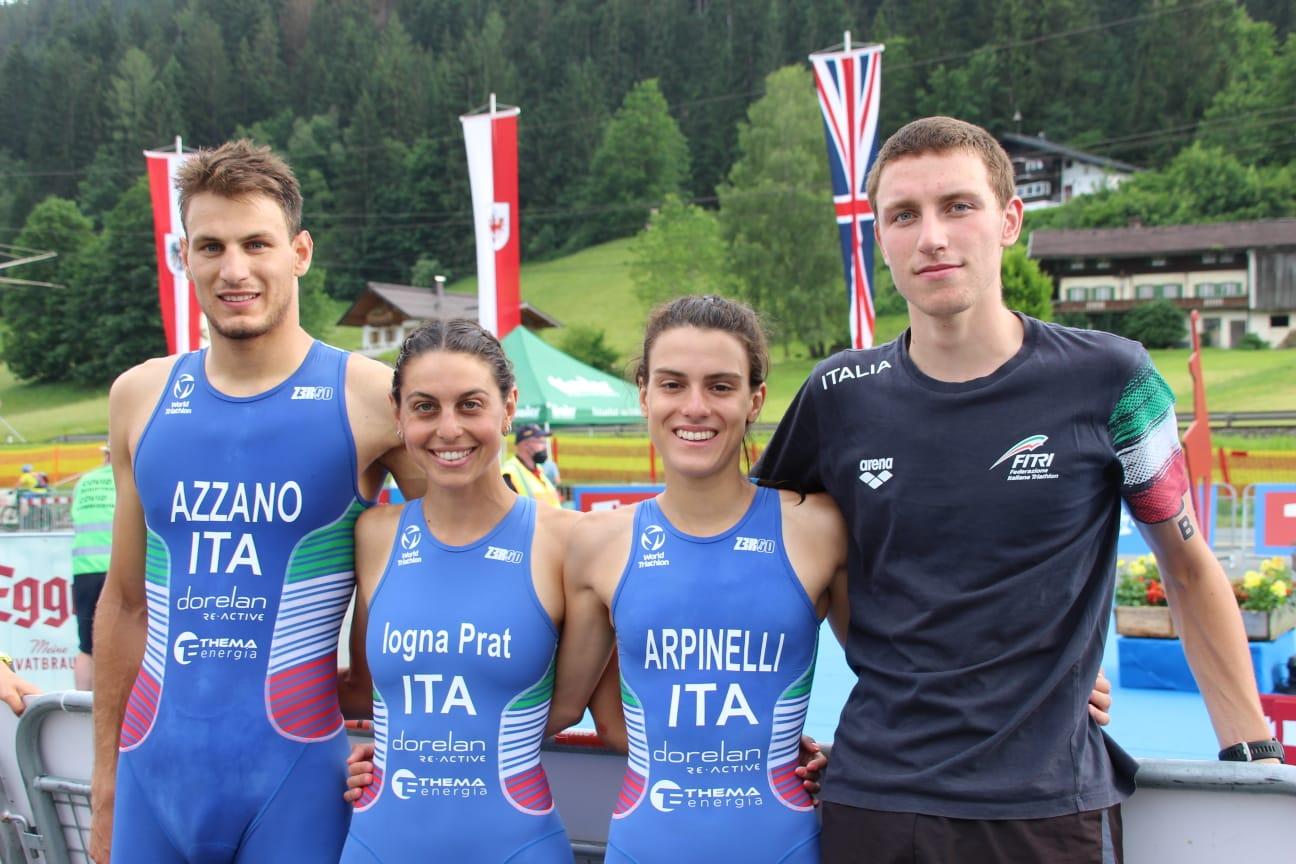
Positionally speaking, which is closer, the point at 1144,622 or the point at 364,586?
the point at 364,586

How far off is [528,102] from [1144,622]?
100378mm

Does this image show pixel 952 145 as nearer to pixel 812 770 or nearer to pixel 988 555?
pixel 988 555

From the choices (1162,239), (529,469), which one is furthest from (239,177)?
(1162,239)

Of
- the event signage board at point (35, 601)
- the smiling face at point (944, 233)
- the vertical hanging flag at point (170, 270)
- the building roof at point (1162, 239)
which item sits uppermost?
the building roof at point (1162, 239)

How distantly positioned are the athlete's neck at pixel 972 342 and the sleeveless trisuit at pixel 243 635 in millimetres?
1433

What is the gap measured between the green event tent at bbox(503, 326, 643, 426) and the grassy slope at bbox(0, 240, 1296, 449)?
13861 mm

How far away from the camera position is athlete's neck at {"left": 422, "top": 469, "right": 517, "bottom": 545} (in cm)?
278

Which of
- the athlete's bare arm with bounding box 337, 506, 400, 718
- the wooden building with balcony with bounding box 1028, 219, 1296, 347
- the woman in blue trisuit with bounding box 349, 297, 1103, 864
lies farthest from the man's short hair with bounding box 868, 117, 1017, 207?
the wooden building with balcony with bounding box 1028, 219, 1296, 347

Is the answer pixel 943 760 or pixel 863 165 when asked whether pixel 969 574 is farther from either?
pixel 863 165

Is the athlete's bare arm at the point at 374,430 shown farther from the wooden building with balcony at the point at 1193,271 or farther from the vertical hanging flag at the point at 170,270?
the wooden building with balcony at the point at 1193,271

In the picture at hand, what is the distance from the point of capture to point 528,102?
103 meters

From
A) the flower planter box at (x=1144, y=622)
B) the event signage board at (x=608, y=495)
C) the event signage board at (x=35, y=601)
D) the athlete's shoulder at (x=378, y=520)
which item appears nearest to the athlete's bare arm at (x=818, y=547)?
the athlete's shoulder at (x=378, y=520)

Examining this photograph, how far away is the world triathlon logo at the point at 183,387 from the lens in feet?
9.68

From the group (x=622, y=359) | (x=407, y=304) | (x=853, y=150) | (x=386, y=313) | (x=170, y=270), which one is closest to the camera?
(x=853, y=150)
